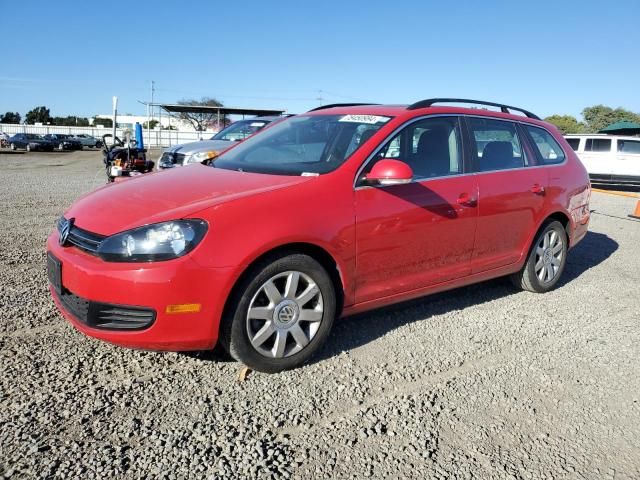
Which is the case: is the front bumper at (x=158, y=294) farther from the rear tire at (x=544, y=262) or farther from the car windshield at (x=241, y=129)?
the car windshield at (x=241, y=129)

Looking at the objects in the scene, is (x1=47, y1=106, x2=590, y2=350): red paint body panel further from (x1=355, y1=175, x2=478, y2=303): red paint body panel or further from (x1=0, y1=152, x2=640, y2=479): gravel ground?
(x1=0, y1=152, x2=640, y2=479): gravel ground

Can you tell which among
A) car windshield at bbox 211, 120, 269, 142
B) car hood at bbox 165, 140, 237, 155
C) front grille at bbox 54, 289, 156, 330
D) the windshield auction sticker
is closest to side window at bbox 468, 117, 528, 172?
the windshield auction sticker

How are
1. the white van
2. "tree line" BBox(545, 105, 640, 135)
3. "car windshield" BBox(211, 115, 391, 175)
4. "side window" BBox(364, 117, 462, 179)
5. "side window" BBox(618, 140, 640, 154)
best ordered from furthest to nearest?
"tree line" BBox(545, 105, 640, 135)
"side window" BBox(618, 140, 640, 154)
the white van
"side window" BBox(364, 117, 462, 179)
"car windshield" BBox(211, 115, 391, 175)

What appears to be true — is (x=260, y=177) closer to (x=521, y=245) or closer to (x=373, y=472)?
(x=373, y=472)

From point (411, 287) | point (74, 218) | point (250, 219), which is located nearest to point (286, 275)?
point (250, 219)

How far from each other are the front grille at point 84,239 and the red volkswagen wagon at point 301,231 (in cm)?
1

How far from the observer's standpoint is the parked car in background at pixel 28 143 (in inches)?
1681

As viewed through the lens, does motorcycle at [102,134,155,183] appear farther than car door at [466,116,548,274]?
Yes

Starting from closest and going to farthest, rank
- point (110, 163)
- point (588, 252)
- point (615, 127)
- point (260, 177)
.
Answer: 1. point (260, 177)
2. point (588, 252)
3. point (110, 163)
4. point (615, 127)

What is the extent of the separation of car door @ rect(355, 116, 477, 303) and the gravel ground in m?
0.46

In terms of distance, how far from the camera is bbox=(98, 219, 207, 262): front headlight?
2740 millimetres

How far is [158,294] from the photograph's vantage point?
2703 millimetres

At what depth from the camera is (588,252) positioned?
22.5 ft

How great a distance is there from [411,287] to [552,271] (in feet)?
6.66
